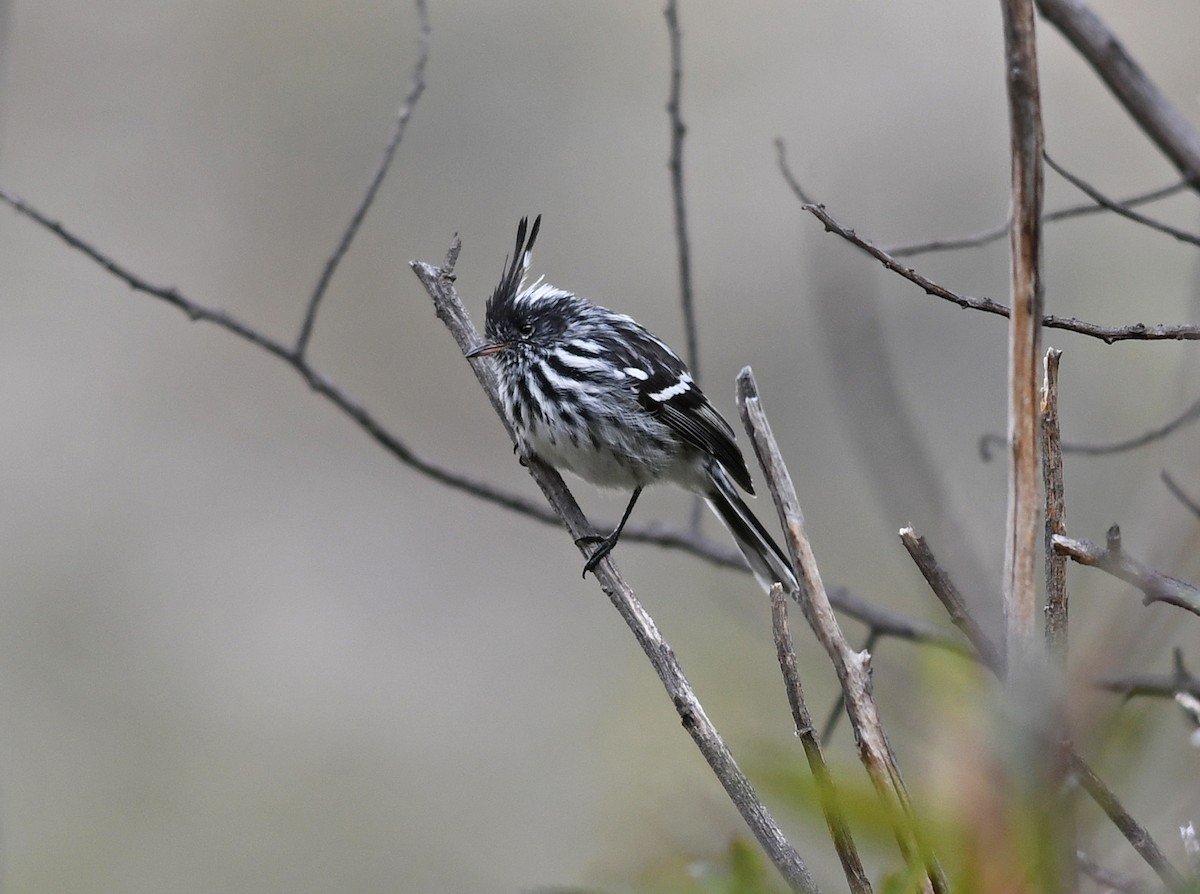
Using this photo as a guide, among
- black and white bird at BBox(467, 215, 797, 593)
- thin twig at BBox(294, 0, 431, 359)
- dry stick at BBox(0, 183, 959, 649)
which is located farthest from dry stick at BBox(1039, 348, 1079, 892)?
black and white bird at BBox(467, 215, 797, 593)

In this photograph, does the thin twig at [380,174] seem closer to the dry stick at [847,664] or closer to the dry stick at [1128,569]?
the dry stick at [847,664]

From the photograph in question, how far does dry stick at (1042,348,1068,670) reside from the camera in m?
1.12

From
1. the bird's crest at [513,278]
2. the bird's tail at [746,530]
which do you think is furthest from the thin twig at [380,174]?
the bird's tail at [746,530]

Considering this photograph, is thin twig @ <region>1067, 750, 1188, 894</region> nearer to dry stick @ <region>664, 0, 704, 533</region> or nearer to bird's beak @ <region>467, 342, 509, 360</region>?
bird's beak @ <region>467, 342, 509, 360</region>

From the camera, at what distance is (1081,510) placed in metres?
5.32

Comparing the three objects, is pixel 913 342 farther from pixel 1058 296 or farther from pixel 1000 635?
pixel 1000 635

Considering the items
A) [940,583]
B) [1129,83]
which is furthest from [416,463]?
[1129,83]

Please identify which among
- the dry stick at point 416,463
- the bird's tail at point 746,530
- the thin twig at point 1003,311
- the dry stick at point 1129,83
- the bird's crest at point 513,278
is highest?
the bird's crest at point 513,278

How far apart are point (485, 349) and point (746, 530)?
134 centimetres

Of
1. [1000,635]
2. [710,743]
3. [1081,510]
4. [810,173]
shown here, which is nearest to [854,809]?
[1000,635]

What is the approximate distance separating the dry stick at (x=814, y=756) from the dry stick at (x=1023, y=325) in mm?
180

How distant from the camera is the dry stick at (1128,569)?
3.45ft

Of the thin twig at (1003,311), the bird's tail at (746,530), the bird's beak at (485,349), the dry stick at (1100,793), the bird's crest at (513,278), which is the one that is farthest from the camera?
the bird's tail at (746,530)

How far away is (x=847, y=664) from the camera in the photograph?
3.59 ft
